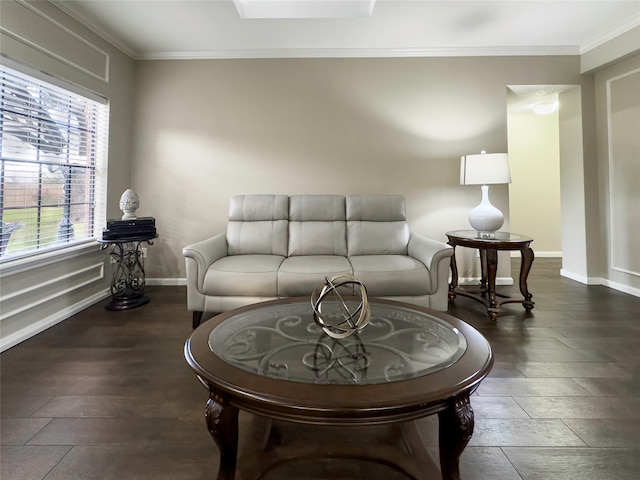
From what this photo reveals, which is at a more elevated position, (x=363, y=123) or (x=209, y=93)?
(x=209, y=93)

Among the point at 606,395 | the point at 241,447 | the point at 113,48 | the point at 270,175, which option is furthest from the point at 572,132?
the point at 113,48

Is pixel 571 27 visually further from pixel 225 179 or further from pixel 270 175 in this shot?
pixel 225 179

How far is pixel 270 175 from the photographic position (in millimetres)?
3256

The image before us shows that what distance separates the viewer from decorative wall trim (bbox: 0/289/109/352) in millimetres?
1918

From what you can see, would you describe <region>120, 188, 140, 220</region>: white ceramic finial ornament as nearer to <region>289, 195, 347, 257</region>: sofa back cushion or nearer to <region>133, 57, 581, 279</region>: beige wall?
<region>133, 57, 581, 279</region>: beige wall

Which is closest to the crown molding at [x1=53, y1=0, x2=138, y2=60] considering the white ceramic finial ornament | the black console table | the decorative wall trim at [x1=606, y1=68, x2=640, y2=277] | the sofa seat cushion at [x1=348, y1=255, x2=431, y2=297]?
the white ceramic finial ornament

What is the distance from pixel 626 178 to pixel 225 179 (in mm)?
4034

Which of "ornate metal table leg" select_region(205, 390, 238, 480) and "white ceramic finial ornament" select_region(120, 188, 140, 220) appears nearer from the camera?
"ornate metal table leg" select_region(205, 390, 238, 480)

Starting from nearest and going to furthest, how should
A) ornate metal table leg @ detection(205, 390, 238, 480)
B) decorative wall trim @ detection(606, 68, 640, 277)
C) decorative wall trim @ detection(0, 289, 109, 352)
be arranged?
ornate metal table leg @ detection(205, 390, 238, 480) → decorative wall trim @ detection(0, 289, 109, 352) → decorative wall trim @ detection(606, 68, 640, 277)

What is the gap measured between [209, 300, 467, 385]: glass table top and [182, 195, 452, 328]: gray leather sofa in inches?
30.1

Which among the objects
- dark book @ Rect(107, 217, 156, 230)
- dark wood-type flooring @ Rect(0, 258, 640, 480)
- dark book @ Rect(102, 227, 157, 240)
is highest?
dark book @ Rect(107, 217, 156, 230)

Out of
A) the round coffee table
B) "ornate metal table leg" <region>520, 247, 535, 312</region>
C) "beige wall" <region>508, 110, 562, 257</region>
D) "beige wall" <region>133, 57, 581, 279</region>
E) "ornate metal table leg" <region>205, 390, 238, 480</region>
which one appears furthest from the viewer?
"beige wall" <region>508, 110, 562, 257</region>

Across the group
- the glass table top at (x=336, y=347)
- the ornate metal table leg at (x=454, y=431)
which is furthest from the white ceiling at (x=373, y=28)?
the ornate metal table leg at (x=454, y=431)

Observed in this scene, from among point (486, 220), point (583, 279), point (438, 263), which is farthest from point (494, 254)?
point (583, 279)
